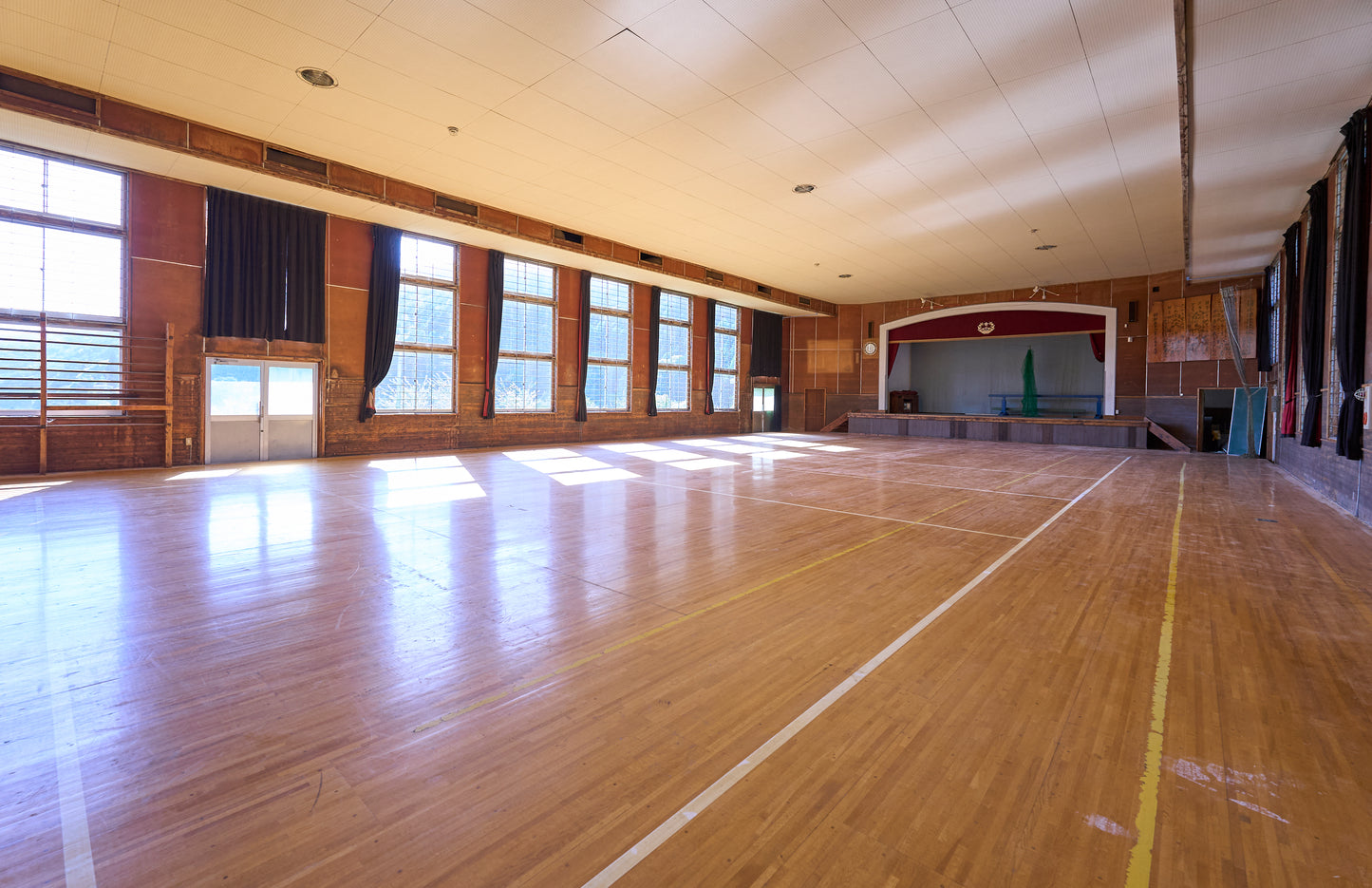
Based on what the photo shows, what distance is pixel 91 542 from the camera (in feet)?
14.1

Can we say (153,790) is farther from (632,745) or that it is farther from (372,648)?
(632,745)

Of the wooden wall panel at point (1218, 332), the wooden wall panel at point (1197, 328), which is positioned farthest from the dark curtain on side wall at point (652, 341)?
the wooden wall panel at point (1218, 332)

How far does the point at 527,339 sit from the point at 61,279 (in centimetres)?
694

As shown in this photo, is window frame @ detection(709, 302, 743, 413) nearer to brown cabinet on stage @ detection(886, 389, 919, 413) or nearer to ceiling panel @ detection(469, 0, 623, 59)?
brown cabinet on stage @ detection(886, 389, 919, 413)

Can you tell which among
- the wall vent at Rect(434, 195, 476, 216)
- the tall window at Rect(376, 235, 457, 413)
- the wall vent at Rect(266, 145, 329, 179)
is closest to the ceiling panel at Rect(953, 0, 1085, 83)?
the wall vent at Rect(434, 195, 476, 216)

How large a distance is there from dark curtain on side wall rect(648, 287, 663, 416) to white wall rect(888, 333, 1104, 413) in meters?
8.04

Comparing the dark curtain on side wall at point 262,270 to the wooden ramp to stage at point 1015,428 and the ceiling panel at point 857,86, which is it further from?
the wooden ramp to stage at point 1015,428

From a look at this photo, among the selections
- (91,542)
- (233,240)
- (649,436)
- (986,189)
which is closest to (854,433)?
(649,436)

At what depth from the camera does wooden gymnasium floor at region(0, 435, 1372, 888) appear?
1491mm

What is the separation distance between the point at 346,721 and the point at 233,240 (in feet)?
31.3

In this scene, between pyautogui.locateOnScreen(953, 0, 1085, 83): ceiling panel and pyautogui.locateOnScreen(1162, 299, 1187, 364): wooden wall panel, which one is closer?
pyautogui.locateOnScreen(953, 0, 1085, 83): ceiling panel

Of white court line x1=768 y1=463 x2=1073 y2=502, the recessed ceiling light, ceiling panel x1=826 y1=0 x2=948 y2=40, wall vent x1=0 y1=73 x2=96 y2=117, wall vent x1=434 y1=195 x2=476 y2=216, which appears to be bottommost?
white court line x1=768 y1=463 x2=1073 y2=502

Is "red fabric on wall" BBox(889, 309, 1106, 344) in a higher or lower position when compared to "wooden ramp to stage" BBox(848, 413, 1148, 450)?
higher

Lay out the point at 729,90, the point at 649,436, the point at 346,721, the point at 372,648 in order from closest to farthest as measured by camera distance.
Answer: the point at 346,721
the point at 372,648
the point at 729,90
the point at 649,436
